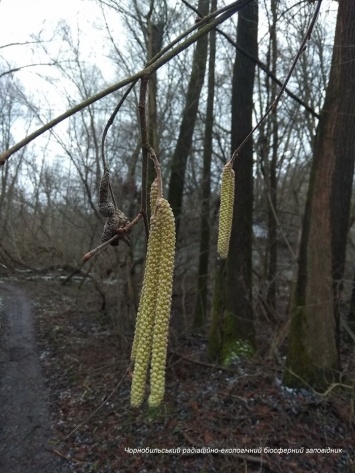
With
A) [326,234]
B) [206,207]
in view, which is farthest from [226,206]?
[206,207]

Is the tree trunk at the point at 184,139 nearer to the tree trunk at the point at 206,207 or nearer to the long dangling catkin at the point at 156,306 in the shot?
the tree trunk at the point at 206,207

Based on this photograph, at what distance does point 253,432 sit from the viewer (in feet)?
17.7

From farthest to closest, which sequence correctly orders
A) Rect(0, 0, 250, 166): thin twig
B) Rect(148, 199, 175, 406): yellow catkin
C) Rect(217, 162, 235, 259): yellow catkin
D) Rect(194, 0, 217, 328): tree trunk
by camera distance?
Rect(194, 0, 217, 328): tree trunk → Rect(217, 162, 235, 259): yellow catkin → Rect(148, 199, 175, 406): yellow catkin → Rect(0, 0, 250, 166): thin twig

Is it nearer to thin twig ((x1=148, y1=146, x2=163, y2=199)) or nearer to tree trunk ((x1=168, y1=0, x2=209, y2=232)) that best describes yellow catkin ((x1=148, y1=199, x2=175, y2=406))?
thin twig ((x1=148, y1=146, x2=163, y2=199))

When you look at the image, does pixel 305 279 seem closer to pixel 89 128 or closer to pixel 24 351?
pixel 24 351

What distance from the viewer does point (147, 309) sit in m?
0.88

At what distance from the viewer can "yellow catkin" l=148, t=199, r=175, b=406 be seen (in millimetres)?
814

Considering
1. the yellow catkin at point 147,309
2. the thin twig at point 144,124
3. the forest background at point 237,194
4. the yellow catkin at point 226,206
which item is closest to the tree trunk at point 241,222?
the forest background at point 237,194

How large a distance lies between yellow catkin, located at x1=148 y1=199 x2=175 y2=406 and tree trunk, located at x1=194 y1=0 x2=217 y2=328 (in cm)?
917

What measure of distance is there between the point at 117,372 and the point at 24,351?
119 inches

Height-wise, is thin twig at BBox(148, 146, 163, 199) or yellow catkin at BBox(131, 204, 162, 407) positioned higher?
thin twig at BBox(148, 146, 163, 199)

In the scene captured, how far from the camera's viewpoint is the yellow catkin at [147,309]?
82 centimetres

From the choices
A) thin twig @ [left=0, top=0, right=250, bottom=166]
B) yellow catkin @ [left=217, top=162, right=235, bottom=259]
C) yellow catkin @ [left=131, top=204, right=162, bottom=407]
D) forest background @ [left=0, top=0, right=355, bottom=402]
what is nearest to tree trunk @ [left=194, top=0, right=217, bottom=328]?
forest background @ [left=0, top=0, right=355, bottom=402]

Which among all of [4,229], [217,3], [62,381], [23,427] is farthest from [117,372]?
[4,229]
